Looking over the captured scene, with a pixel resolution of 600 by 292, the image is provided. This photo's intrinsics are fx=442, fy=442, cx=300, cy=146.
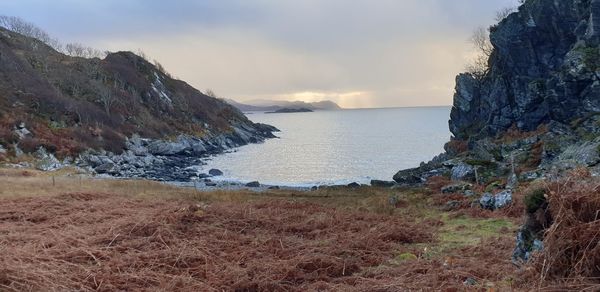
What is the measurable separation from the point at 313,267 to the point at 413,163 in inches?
2136

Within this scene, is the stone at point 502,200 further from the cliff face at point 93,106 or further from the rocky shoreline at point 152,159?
the cliff face at point 93,106

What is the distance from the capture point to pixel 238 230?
13750 millimetres

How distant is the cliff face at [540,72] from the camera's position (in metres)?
36.8

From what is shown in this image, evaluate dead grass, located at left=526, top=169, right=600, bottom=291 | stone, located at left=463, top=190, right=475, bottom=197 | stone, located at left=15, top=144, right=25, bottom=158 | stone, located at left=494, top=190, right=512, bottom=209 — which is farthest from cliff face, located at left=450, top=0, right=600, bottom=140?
stone, located at left=15, top=144, right=25, bottom=158

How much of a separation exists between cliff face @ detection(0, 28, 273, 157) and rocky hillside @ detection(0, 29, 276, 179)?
92mm

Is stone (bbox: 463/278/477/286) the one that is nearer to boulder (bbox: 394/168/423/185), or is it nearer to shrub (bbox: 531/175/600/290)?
shrub (bbox: 531/175/600/290)

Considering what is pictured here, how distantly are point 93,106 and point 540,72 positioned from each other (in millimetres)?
67155

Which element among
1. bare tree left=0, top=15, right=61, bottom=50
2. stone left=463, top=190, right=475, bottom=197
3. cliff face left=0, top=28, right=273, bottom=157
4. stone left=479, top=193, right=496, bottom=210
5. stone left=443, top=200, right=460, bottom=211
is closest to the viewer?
stone left=479, top=193, right=496, bottom=210

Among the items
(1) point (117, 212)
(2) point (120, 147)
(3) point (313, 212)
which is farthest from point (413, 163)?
(1) point (117, 212)

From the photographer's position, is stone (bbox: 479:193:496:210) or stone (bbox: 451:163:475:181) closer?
stone (bbox: 479:193:496:210)

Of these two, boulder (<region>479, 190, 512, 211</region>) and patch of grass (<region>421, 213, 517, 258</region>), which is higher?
boulder (<region>479, 190, 512, 211</region>)

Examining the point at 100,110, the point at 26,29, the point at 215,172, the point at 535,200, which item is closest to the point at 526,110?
the point at 215,172

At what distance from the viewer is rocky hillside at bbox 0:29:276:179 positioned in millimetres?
54312

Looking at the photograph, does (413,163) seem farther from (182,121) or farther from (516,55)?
(182,121)
